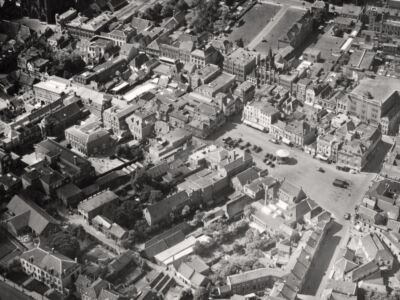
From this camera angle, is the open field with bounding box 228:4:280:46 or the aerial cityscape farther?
the open field with bounding box 228:4:280:46

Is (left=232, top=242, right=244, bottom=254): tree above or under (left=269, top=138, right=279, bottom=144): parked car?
above

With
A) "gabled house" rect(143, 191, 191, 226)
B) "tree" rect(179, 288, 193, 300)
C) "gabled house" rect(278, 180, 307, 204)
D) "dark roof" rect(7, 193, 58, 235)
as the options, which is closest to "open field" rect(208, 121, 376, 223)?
"gabled house" rect(278, 180, 307, 204)

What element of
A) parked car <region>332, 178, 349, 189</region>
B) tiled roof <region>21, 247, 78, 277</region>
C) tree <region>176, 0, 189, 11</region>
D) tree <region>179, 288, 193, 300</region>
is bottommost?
parked car <region>332, 178, 349, 189</region>

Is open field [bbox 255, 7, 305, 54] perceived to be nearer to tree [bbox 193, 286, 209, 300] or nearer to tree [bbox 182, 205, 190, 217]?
tree [bbox 182, 205, 190, 217]

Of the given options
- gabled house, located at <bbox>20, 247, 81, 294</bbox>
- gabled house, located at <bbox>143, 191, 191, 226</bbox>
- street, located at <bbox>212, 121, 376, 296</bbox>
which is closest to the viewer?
gabled house, located at <bbox>20, 247, 81, 294</bbox>

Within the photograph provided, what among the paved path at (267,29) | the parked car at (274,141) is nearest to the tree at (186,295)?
the parked car at (274,141)

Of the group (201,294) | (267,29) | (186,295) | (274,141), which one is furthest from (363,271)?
(267,29)

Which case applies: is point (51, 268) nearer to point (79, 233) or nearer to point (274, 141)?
point (79, 233)

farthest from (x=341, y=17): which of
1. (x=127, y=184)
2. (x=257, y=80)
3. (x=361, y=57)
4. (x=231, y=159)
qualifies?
(x=127, y=184)
